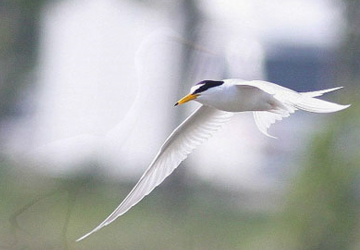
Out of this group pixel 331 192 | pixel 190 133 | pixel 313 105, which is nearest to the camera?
pixel 313 105

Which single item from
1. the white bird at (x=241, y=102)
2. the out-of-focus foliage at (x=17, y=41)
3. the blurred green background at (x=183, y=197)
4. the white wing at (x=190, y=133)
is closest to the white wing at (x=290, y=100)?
the white bird at (x=241, y=102)

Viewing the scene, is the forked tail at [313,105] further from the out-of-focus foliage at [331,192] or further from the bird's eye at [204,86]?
the out-of-focus foliage at [331,192]

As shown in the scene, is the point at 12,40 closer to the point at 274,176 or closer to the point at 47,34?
the point at 47,34

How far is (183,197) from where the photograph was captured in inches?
95.0

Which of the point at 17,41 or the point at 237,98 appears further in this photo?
the point at 17,41

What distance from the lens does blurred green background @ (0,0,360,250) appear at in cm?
210

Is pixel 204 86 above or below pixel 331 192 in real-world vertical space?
above

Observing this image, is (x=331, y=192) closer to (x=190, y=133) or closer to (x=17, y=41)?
(x=17, y=41)

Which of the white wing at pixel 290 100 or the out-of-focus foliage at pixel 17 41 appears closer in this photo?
the white wing at pixel 290 100

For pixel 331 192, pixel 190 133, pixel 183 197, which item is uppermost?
pixel 190 133

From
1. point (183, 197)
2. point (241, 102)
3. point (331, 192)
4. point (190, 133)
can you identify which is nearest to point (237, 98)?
point (241, 102)

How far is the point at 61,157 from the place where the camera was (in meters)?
2.13

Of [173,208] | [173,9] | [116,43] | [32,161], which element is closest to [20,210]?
[32,161]

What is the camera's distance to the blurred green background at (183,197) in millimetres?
2098
